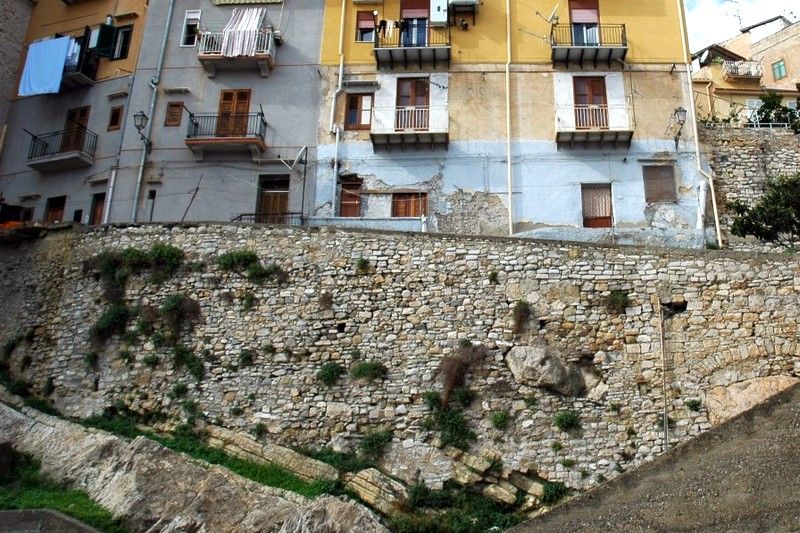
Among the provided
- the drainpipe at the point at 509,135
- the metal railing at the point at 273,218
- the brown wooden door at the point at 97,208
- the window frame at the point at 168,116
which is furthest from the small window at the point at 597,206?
the brown wooden door at the point at 97,208

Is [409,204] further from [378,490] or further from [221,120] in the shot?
[378,490]

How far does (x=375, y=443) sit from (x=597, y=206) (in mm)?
11598

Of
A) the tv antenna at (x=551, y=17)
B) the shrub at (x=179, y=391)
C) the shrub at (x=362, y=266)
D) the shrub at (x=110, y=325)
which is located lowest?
the shrub at (x=179, y=391)

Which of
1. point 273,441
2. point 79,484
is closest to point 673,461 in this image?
point 273,441

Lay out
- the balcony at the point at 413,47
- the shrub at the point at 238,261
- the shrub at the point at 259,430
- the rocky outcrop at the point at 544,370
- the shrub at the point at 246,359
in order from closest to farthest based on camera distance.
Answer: the rocky outcrop at the point at 544,370, the shrub at the point at 259,430, the shrub at the point at 246,359, the shrub at the point at 238,261, the balcony at the point at 413,47

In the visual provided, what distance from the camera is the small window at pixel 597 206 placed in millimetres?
22438

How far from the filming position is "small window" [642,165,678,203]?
2256cm

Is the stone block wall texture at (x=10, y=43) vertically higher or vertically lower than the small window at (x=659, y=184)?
higher

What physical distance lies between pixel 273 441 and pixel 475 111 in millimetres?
13397

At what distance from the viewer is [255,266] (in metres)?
18.4

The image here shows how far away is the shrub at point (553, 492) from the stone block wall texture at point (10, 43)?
80.8 feet

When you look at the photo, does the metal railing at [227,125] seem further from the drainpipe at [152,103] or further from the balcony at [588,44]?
the balcony at [588,44]

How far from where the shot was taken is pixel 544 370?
16.1 metres

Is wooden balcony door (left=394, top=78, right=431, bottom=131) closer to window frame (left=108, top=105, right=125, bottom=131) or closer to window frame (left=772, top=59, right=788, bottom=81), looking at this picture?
window frame (left=108, top=105, right=125, bottom=131)
